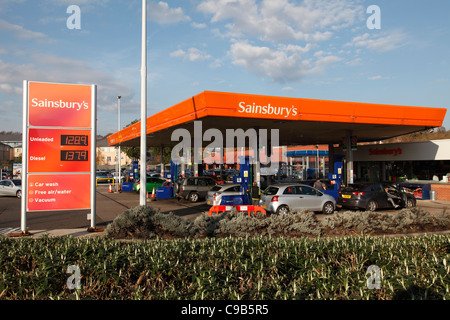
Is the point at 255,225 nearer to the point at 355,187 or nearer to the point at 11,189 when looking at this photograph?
the point at 355,187

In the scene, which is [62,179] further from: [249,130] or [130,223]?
[249,130]

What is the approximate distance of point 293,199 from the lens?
579 inches

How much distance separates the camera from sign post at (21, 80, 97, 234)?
1052 centimetres

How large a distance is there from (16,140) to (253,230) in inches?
5102

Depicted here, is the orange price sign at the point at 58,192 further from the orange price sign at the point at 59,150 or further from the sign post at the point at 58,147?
the orange price sign at the point at 59,150

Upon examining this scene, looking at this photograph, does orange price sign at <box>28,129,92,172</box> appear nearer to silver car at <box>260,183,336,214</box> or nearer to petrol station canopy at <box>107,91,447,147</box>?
petrol station canopy at <box>107,91,447,147</box>

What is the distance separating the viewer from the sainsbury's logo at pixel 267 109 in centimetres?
1531

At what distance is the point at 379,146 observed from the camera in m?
29.6

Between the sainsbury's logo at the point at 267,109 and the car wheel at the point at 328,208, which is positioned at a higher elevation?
the sainsbury's logo at the point at 267,109

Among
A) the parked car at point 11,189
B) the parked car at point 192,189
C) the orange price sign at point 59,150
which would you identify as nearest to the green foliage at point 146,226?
the orange price sign at point 59,150

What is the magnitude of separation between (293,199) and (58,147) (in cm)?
924

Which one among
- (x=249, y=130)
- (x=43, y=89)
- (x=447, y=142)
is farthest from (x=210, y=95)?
(x=447, y=142)

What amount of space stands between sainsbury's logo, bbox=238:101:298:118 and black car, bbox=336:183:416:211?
4722mm

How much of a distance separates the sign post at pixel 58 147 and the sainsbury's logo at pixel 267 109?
652 centimetres
